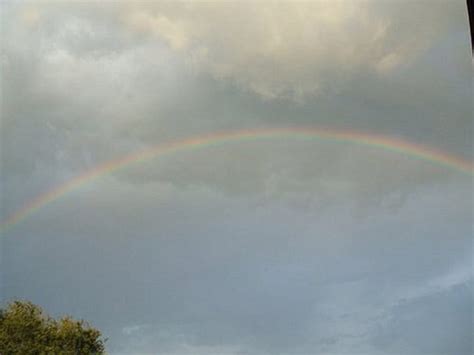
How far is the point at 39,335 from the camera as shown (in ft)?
266

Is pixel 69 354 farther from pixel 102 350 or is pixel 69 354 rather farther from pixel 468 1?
pixel 468 1

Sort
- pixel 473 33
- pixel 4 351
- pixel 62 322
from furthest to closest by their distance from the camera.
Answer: pixel 62 322, pixel 4 351, pixel 473 33

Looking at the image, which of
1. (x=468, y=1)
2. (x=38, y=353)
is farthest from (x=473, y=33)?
(x=38, y=353)

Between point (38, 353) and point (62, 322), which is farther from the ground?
point (62, 322)

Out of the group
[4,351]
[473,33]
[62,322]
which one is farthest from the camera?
[62,322]

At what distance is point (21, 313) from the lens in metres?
81.6

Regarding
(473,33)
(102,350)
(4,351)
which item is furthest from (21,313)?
(473,33)

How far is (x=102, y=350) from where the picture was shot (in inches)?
3430

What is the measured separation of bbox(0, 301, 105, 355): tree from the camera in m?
79.5

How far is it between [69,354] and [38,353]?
4.26m

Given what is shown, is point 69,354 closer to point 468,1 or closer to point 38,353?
point 38,353

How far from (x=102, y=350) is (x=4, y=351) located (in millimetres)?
14461

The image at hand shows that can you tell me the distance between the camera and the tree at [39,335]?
79.5 meters

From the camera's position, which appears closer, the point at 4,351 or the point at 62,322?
the point at 4,351
